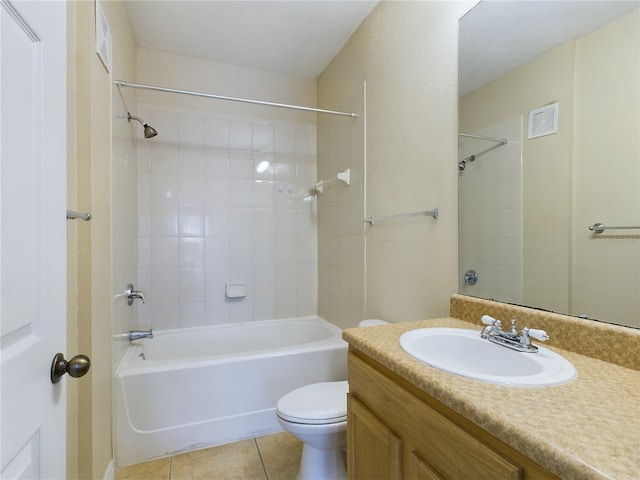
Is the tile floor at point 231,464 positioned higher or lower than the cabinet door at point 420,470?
lower

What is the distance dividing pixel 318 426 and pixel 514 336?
2.78ft

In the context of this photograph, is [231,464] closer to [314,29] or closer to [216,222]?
[216,222]

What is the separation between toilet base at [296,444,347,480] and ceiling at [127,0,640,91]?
5.69 feet

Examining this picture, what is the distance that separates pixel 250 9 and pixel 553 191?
1965 millimetres

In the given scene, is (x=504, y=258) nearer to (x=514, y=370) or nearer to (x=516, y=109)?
(x=514, y=370)

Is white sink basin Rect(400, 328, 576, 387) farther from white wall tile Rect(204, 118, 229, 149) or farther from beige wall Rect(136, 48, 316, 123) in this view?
beige wall Rect(136, 48, 316, 123)

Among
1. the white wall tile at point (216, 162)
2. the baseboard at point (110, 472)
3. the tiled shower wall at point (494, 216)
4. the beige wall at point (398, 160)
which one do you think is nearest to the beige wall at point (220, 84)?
the white wall tile at point (216, 162)

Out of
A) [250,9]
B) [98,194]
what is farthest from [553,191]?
[250,9]

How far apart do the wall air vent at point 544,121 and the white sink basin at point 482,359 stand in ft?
2.29

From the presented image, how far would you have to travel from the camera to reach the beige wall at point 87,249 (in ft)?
3.54

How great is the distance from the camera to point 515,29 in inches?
45.4

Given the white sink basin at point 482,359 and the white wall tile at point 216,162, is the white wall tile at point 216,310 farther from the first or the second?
the white sink basin at point 482,359

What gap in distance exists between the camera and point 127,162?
1.96 metres

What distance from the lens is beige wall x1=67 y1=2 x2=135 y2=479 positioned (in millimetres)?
1080
